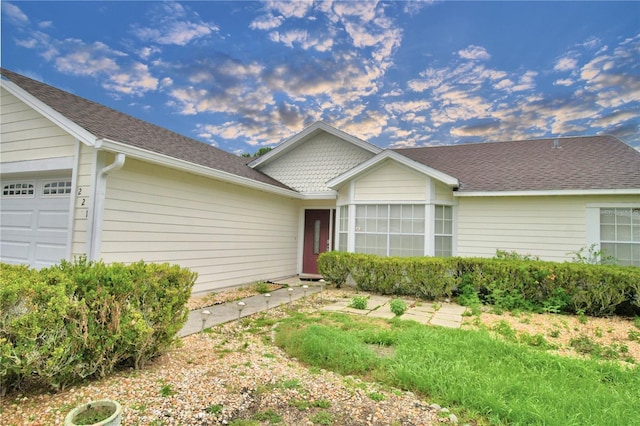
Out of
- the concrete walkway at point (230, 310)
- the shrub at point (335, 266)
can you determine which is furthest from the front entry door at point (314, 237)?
the concrete walkway at point (230, 310)

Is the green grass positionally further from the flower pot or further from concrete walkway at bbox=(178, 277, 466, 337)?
the flower pot

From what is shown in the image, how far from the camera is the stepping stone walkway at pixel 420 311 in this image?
579cm

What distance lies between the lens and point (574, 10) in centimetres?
958

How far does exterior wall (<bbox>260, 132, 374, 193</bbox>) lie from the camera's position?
36.7 feet

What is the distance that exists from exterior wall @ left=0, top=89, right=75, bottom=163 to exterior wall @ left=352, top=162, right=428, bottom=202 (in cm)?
689

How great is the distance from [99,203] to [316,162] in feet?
24.2

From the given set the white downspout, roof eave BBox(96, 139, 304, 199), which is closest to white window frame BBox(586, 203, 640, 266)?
roof eave BBox(96, 139, 304, 199)

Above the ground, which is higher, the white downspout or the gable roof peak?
the gable roof peak

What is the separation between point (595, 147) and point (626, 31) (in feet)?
11.3

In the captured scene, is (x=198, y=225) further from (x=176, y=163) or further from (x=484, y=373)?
(x=484, y=373)

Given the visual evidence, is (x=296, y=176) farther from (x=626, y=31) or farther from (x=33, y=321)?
(x=626, y=31)

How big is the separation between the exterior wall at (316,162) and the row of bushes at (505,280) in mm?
3466

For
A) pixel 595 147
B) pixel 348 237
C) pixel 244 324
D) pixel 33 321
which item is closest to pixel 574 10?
pixel 595 147

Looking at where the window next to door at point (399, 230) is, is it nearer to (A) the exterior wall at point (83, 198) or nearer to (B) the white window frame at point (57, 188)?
(A) the exterior wall at point (83, 198)
